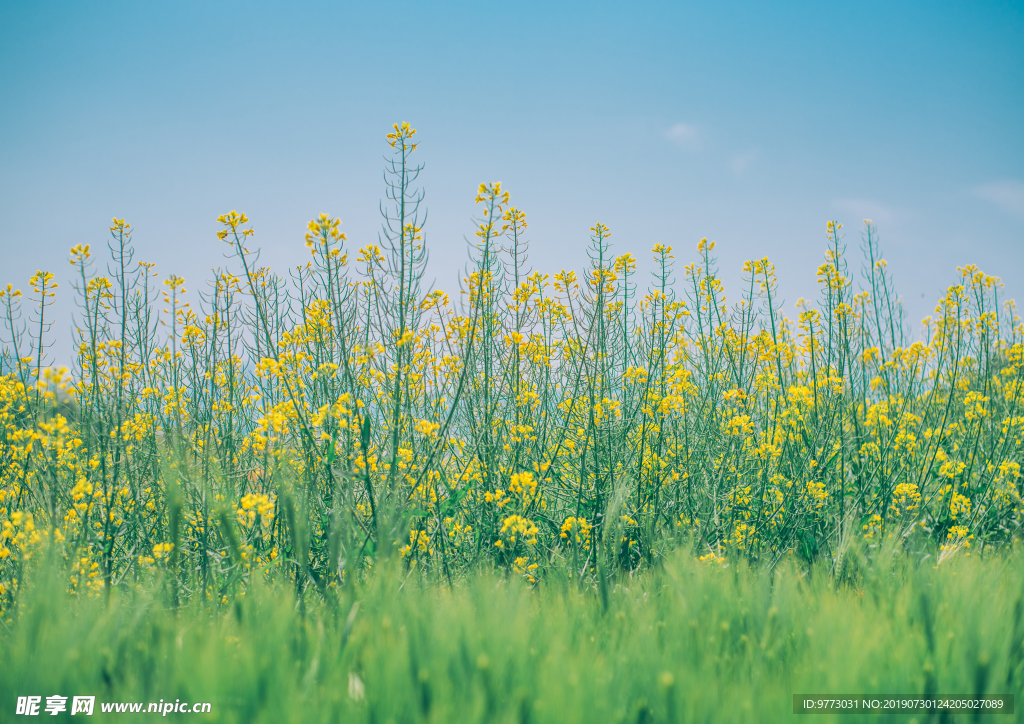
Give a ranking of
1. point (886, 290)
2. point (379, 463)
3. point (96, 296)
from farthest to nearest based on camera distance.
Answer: point (886, 290), point (96, 296), point (379, 463)

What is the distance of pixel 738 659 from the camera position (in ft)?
4.53

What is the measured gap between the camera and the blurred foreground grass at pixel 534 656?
1102 mm

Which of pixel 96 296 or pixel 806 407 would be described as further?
pixel 806 407

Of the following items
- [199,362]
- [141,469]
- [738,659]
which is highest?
[199,362]

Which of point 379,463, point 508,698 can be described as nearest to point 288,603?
point 508,698

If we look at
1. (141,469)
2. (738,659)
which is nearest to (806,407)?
(738,659)

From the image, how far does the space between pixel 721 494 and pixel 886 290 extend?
291 centimetres

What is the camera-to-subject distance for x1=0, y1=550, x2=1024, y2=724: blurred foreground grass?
1.10 m

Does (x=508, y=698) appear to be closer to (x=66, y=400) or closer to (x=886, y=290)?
(x=66, y=400)

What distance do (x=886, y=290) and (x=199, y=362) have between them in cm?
622

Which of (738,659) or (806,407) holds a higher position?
(806,407)

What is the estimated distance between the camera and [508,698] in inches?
44.5

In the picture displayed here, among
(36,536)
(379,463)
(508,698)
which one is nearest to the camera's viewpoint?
(508,698)

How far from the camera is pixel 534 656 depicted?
4.18ft
